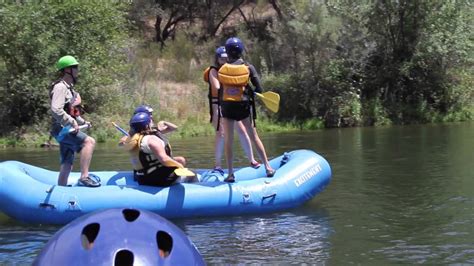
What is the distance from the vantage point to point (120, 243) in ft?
7.10

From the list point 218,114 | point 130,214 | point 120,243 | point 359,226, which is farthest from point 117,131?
point 120,243

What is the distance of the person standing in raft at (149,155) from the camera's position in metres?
5.96

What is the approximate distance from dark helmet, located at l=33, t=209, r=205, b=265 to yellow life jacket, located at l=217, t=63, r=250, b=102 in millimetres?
4047

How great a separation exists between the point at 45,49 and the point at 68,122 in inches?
478

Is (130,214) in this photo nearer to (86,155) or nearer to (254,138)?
(86,155)

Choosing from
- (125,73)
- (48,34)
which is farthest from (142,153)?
(125,73)

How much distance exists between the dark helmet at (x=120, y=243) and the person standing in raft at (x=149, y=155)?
3577mm

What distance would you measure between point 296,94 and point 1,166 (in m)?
16.1

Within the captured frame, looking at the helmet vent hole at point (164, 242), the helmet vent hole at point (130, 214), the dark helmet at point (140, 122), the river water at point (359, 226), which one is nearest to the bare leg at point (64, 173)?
the river water at point (359, 226)

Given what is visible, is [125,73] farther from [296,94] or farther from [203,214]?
[203,214]

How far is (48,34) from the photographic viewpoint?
17547mm

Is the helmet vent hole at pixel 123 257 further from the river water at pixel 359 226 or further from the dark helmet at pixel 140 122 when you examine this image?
the dark helmet at pixel 140 122

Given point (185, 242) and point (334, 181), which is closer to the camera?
point (185, 242)

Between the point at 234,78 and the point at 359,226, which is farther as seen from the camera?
the point at 234,78
